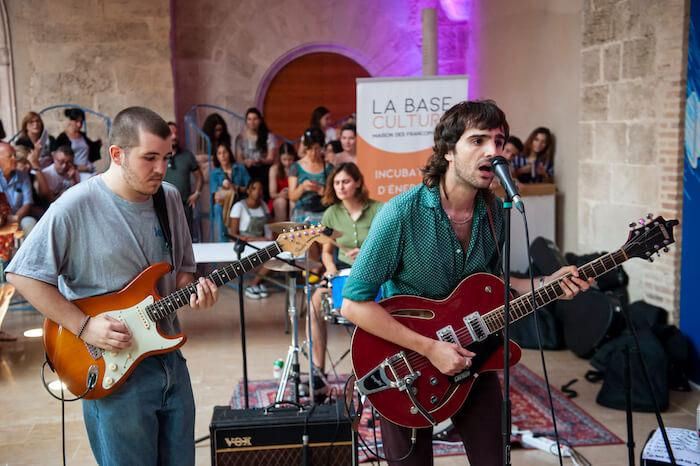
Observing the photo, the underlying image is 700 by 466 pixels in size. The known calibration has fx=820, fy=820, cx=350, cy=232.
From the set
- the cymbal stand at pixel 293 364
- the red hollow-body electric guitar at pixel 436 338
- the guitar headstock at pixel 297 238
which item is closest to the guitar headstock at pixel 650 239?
the red hollow-body electric guitar at pixel 436 338

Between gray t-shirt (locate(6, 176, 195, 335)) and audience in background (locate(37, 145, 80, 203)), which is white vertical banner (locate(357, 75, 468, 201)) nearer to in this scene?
gray t-shirt (locate(6, 176, 195, 335))

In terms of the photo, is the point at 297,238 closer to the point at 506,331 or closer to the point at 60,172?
the point at 506,331

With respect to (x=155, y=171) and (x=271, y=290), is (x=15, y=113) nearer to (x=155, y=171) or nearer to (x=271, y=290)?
(x=271, y=290)

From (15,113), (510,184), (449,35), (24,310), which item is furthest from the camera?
(449,35)

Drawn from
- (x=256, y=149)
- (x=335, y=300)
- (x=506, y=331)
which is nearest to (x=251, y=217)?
(x=256, y=149)

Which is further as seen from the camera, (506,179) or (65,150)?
(65,150)

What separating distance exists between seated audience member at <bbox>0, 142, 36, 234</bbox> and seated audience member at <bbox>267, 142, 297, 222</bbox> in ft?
8.92

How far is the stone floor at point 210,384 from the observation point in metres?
4.88

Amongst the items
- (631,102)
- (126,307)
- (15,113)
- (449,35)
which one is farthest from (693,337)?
(15,113)

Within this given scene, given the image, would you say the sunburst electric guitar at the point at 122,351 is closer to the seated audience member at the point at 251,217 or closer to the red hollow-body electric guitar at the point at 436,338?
the red hollow-body electric guitar at the point at 436,338

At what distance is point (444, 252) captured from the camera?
2.94 meters

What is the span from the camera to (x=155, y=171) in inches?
113

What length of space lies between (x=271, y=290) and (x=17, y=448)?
4486mm

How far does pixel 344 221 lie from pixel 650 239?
10.4 ft
